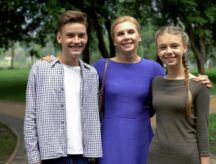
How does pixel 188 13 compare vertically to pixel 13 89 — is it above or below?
above

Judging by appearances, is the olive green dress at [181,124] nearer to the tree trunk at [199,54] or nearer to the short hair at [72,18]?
the short hair at [72,18]

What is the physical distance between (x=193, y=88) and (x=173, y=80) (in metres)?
0.16

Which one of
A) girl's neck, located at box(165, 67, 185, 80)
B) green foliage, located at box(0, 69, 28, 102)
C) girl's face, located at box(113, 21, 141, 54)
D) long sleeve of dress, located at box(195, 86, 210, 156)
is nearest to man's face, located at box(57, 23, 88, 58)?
girl's face, located at box(113, 21, 141, 54)

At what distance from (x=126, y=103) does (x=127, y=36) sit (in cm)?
49

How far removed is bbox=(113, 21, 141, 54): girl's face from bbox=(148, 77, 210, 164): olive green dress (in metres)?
0.43

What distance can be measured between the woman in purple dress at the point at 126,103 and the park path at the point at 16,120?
4019 millimetres

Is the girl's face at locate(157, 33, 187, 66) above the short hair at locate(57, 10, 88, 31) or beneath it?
beneath

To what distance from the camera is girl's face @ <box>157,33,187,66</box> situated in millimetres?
3191

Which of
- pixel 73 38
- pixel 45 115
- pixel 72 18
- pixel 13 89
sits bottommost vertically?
pixel 13 89

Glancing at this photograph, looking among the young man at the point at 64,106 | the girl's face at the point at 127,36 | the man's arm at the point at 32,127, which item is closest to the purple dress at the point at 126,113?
the girl's face at the point at 127,36

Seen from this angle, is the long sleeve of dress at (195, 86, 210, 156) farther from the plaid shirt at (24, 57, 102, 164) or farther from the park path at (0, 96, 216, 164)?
the park path at (0, 96, 216, 164)

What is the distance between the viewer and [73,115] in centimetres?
310

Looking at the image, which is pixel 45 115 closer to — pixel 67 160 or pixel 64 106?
pixel 64 106

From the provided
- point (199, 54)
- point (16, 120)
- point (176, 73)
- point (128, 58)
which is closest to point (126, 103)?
point (128, 58)
